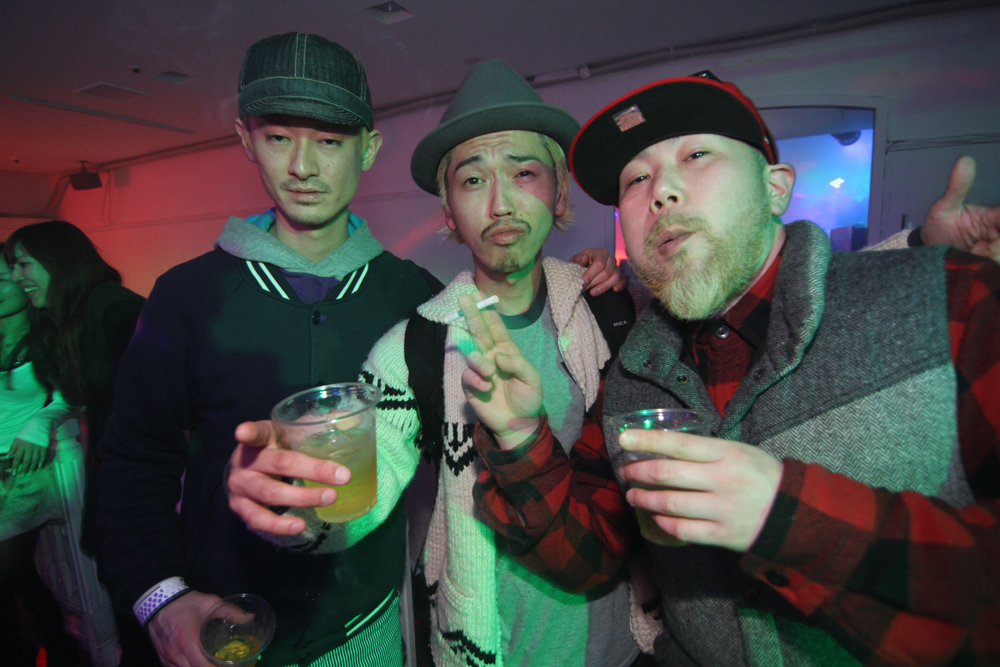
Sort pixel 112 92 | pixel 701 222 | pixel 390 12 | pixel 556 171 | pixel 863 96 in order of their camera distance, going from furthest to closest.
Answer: pixel 112 92 < pixel 863 96 < pixel 390 12 < pixel 556 171 < pixel 701 222

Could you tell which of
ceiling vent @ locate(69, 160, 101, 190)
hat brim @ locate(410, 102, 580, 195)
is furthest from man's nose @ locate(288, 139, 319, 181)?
ceiling vent @ locate(69, 160, 101, 190)

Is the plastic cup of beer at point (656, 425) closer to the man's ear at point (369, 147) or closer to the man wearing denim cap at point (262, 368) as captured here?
the man wearing denim cap at point (262, 368)

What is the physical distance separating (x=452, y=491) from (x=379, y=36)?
17.2ft

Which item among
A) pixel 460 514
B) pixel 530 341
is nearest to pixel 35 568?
pixel 460 514

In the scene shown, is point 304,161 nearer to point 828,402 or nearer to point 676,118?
point 676,118

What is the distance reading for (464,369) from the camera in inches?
61.3

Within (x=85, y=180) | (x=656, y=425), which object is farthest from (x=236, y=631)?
(x=85, y=180)

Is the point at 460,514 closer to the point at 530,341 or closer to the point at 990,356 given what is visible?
the point at 530,341

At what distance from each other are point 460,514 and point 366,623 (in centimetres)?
64

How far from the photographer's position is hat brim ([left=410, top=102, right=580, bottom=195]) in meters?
1.81

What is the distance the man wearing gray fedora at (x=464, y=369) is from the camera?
5.20 ft

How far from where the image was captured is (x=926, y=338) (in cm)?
98

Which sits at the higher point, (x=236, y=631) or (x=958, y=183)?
(x=958, y=183)

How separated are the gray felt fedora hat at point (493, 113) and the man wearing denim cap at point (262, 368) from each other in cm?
35
